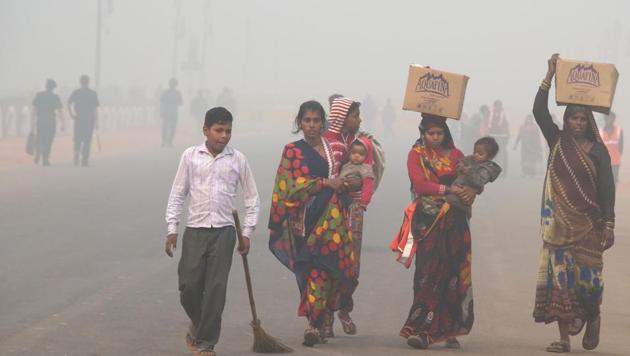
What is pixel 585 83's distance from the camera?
8672mm

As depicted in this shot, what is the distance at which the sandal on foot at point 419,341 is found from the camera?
859 cm

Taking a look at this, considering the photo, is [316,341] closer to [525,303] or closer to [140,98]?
[525,303]

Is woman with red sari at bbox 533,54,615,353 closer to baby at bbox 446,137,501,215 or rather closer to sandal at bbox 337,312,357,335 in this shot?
baby at bbox 446,137,501,215

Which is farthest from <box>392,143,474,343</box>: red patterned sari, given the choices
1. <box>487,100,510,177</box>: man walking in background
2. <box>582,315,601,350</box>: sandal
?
<box>487,100,510,177</box>: man walking in background

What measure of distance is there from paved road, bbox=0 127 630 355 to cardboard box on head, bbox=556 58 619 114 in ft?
5.03

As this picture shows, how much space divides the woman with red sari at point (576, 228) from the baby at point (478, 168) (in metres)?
0.35

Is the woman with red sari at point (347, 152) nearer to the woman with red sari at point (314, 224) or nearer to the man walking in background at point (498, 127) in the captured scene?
the woman with red sari at point (314, 224)

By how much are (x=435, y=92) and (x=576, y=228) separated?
1.19 m

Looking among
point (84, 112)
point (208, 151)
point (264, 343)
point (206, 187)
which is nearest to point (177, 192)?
point (206, 187)

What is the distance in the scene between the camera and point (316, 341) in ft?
27.9

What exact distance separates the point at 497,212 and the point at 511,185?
759 centimetres

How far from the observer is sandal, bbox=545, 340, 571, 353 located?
8.62 metres

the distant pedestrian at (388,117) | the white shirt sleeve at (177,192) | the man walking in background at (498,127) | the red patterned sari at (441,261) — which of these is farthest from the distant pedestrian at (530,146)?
the white shirt sleeve at (177,192)

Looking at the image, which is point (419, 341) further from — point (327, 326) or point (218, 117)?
point (218, 117)
